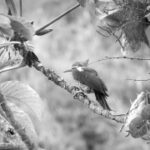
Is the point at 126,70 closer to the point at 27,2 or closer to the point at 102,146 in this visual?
the point at 102,146

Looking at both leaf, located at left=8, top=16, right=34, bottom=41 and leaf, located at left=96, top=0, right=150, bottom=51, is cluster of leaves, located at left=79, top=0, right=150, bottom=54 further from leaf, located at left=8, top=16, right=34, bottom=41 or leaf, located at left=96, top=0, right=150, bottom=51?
leaf, located at left=8, top=16, right=34, bottom=41

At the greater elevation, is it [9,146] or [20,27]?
[20,27]

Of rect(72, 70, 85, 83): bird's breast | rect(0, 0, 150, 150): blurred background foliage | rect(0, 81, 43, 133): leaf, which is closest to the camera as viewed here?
rect(0, 81, 43, 133): leaf

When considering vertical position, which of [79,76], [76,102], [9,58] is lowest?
[76,102]

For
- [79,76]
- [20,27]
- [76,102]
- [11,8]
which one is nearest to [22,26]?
[20,27]

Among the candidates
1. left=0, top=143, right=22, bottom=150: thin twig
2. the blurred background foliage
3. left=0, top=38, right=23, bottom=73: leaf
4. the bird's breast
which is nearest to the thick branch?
→ left=0, top=38, right=23, bottom=73: leaf

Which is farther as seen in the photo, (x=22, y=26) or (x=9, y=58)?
(x=9, y=58)

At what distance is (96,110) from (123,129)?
0.13 meters

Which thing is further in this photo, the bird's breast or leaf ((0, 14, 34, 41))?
the bird's breast

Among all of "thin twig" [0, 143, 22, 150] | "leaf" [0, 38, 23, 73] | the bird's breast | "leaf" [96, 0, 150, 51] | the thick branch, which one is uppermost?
"leaf" [96, 0, 150, 51]

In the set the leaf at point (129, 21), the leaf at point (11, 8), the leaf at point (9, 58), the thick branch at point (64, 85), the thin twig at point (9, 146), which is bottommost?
the thin twig at point (9, 146)

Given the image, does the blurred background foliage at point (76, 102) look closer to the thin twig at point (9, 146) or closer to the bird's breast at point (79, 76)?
the bird's breast at point (79, 76)

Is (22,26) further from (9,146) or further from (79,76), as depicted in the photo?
(79,76)

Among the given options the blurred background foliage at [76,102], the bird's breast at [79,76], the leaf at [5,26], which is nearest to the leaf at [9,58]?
the leaf at [5,26]
